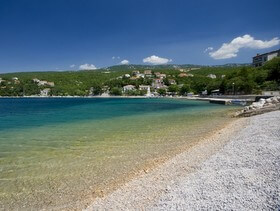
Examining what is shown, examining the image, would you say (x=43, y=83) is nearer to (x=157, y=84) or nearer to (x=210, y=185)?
(x=157, y=84)

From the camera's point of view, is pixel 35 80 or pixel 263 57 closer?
pixel 263 57

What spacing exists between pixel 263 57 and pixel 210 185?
116504 millimetres

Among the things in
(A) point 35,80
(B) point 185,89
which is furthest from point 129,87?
(A) point 35,80

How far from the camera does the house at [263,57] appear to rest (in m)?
99.9

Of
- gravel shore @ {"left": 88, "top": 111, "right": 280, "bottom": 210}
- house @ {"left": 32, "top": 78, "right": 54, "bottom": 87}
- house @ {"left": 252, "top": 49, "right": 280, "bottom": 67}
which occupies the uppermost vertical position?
house @ {"left": 252, "top": 49, "right": 280, "bottom": 67}

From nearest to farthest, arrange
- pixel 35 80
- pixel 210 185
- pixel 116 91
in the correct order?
pixel 210 185 < pixel 116 91 < pixel 35 80

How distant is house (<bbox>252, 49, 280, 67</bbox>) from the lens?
328ft

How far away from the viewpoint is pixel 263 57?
106 metres

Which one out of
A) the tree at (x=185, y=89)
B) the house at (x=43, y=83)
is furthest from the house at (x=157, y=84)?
the house at (x=43, y=83)

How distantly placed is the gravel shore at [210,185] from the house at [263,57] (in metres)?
107

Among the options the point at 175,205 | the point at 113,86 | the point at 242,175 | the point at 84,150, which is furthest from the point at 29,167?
the point at 113,86

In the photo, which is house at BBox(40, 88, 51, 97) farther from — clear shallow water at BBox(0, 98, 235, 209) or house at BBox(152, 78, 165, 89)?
clear shallow water at BBox(0, 98, 235, 209)

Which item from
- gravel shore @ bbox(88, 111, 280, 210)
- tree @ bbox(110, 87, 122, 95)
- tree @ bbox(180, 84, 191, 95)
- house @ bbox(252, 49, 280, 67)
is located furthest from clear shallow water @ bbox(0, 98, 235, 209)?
tree @ bbox(110, 87, 122, 95)

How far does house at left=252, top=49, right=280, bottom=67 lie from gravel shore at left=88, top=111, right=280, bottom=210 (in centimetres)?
10684
